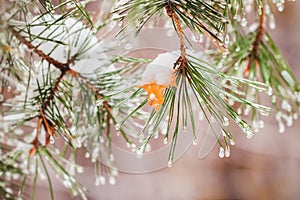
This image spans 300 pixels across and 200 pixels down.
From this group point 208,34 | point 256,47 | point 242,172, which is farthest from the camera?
point 242,172

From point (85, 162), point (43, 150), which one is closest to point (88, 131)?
point (43, 150)

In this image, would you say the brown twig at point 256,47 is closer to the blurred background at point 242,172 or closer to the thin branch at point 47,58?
the thin branch at point 47,58

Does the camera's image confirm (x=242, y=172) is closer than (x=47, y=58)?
Answer: No

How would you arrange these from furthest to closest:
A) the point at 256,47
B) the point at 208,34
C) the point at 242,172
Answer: the point at 242,172 < the point at 256,47 < the point at 208,34

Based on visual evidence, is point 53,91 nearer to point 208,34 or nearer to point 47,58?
point 47,58

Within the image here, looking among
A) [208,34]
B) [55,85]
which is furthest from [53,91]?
[208,34]

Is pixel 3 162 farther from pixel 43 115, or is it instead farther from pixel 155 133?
pixel 155 133

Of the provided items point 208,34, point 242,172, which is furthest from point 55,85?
point 242,172

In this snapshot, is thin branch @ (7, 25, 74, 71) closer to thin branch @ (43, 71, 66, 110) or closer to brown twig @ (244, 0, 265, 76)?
thin branch @ (43, 71, 66, 110)

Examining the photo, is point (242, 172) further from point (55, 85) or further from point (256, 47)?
point (55, 85)

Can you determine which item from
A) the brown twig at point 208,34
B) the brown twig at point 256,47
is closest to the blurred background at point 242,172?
the brown twig at point 256,47
